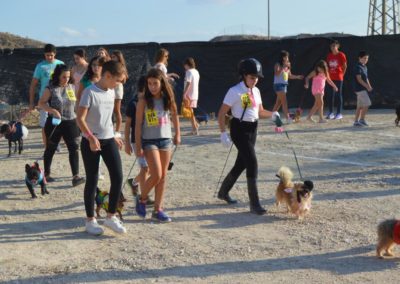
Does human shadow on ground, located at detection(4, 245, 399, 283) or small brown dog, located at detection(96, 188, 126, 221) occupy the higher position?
small brown dog, located at detection(96, 188, 126, 221)

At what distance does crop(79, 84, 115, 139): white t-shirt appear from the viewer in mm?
5273

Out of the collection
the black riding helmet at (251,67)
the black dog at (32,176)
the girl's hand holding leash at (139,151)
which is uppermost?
the black riding helmet at (251,67)

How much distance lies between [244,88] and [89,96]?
69.2 inches

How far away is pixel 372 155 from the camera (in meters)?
9.16

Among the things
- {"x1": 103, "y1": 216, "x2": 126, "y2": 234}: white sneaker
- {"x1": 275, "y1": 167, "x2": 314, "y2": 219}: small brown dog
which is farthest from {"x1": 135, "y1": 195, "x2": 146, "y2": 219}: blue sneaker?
{"x1": 275, "y1": 167, "x2": 314, "y2": 219}: small brown dog

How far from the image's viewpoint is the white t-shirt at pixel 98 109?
5.27m

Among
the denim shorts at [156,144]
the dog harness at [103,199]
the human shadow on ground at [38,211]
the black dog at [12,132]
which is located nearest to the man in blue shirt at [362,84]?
the black dog at [12,132]

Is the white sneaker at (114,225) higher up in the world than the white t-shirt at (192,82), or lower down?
lower down

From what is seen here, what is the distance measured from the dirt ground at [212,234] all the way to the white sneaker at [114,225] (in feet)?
0.22

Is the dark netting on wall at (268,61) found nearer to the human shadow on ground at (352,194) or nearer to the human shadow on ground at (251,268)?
the human shadow on ground at (352,194)

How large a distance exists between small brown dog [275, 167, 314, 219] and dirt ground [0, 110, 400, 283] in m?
0.15

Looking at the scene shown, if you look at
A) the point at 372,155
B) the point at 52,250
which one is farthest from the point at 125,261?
the point at 372,155

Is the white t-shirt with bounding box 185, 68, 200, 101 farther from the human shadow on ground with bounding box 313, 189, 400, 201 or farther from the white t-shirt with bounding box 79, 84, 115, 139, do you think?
the white t-shirt with bounding box 79, 84, 115, 139

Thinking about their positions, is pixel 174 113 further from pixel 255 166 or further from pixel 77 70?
pixel 77 70
